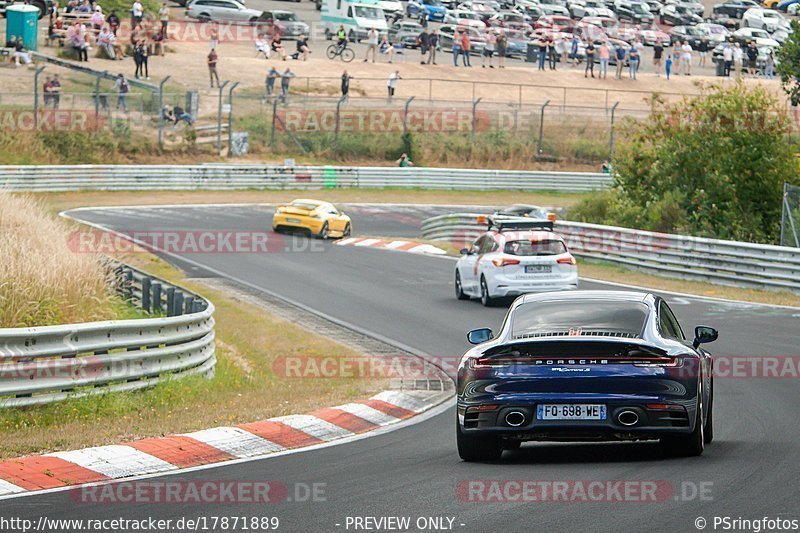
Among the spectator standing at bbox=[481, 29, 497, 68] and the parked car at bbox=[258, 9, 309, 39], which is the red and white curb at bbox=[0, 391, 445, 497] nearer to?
the spectator standing at bbox=[481, 29, 497, 68]

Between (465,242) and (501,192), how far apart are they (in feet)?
57.0

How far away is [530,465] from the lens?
9.46 meters

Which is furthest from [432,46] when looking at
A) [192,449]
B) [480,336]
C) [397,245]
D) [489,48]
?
[192,449]

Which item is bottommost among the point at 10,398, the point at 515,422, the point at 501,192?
the point at 501,192

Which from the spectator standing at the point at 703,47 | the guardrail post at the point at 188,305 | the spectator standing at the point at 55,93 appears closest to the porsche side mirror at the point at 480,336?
the guardrail post at the point at 188,305

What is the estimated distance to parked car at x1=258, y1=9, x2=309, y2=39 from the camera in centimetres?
7150

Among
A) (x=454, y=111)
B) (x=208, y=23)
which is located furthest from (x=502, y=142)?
(x=208, y=23)

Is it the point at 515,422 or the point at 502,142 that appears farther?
the point at 502,142

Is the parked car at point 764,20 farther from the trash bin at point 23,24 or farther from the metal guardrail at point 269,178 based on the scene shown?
the trash bin at point 23,24

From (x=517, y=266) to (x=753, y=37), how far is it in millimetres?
63655

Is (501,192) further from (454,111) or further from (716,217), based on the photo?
(716,217)

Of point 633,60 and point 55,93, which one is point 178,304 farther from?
point 633,60

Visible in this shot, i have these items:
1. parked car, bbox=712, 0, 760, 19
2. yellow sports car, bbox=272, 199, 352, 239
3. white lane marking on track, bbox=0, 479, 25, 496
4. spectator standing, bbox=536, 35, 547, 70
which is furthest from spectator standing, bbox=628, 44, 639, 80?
white lane marking on track, bbox=0, 479, 25, 496

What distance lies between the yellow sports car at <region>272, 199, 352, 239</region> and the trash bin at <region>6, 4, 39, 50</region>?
25959 mm
